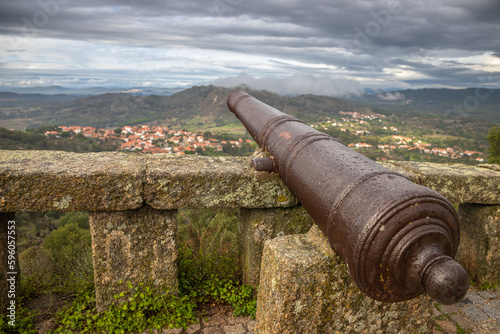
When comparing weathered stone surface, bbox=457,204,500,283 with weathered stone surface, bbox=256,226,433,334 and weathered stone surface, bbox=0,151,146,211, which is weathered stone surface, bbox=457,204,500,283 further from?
weathered stone surface, bbox=0,151,146,211

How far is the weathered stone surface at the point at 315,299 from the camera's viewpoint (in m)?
1.82

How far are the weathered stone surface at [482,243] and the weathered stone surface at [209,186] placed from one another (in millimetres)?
2404

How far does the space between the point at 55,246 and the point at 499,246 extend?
10.5 meters

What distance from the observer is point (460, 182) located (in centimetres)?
348

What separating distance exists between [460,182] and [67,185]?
3819 mm

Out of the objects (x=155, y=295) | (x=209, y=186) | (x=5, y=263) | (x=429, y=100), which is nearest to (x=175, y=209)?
(x=209, y=186)

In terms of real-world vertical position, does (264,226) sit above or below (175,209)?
below

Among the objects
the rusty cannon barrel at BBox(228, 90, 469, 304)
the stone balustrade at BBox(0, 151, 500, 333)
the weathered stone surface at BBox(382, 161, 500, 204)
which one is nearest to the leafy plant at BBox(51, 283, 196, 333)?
the stone balustrade at BBox(0, 151, 500, 333)

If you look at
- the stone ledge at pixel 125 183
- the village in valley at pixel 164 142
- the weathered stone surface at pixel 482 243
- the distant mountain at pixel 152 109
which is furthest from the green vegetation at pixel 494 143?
the distant mountain at pixel 152 109

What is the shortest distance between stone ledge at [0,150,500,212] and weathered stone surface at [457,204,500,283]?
1.19 meters

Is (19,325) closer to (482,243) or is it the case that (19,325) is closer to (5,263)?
(5,263)

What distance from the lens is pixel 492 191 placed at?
11.8 ft

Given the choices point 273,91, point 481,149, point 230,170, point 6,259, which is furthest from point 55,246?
point 273,91

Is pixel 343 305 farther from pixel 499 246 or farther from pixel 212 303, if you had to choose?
pixel 499 246
